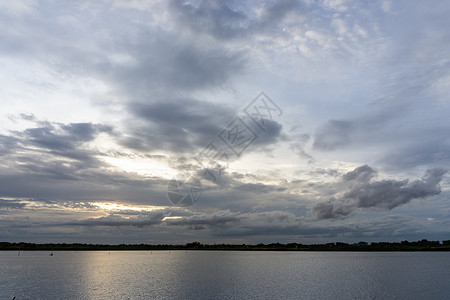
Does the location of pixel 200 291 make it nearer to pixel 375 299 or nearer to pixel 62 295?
pixel 62 295

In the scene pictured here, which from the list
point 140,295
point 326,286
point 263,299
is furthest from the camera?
point 326,286

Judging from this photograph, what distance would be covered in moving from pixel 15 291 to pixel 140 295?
91.1 ft

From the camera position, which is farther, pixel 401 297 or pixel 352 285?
pixel 352 285

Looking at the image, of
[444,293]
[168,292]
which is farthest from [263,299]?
[444,293]

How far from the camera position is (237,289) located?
72.8 m

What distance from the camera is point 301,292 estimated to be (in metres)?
69.2

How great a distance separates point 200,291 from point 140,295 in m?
12.9

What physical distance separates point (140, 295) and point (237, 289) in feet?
69.7

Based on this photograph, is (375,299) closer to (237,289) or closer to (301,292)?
(301,292)

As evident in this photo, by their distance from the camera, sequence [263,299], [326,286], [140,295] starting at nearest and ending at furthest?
[263,299], [140,295], [326,286]

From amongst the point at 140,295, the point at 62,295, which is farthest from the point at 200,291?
the point at 62,295

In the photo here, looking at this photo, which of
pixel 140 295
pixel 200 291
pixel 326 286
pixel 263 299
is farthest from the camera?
pixel 326 286

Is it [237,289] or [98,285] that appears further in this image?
[98,285]

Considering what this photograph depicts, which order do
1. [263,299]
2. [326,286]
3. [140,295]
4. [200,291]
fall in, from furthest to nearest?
[326,286] → [200,291] → [140,295] → [263,299]
